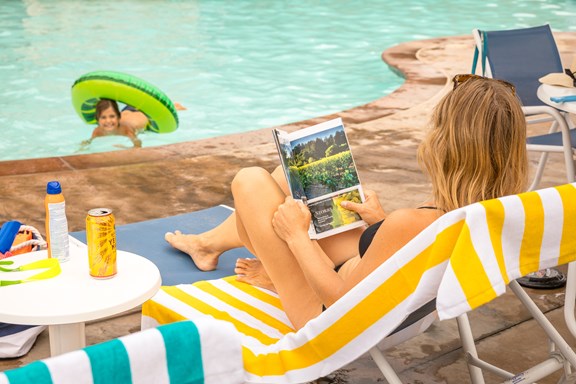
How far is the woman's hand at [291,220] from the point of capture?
2.50 metres

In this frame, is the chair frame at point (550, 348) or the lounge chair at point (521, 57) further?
the lounge chair at point (521, 57)

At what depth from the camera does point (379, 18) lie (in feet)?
46.3

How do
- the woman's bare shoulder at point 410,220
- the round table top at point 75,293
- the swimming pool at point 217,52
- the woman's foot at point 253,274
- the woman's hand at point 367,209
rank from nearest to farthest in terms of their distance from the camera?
the round table top at point 75,293, the woman's bare shoulder at point 410,220, the woman's hand at point 367,209, the woman's foot at point 253,274, the swimming pool at point 217,52

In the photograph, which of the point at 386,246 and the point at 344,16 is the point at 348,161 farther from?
the point at 344,16

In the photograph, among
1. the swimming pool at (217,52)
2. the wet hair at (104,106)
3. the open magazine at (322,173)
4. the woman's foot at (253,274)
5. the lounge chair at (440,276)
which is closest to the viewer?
the lounge chair at (440,276)

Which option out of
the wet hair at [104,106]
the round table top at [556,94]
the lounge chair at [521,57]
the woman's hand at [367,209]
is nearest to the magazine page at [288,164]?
the woman's hand at [367,209]

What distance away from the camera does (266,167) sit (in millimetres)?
5207

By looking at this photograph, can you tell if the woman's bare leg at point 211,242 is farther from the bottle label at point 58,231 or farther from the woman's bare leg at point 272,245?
the bottle label at point 58,231

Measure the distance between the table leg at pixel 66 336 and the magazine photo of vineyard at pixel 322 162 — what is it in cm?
77

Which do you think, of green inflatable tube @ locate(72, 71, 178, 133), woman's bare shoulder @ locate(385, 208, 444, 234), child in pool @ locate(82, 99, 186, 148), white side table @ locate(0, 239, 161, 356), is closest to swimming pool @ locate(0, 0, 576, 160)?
child in pool @ locate(82, 99, 186, 148)

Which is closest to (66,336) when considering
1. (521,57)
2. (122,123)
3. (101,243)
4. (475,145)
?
(101,243)

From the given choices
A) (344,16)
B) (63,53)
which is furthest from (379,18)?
(63,53)

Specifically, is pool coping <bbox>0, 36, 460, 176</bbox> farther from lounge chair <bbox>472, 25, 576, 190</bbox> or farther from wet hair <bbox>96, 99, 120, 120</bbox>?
lounge chair <bbox>472, 25, 576, 190</bbox>

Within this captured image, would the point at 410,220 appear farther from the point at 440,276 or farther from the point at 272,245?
the point at 272,245
